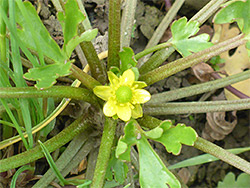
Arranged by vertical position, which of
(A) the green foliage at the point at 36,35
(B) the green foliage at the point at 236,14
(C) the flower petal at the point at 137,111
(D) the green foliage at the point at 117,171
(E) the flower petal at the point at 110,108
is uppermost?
(A) the green foliage at the point at 36,35

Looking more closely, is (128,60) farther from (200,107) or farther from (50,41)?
(200,107)

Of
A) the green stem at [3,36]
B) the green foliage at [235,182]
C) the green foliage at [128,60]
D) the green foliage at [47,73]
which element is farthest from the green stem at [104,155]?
the green foliage at [235,182]

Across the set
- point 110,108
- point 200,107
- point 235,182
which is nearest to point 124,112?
point 110,108

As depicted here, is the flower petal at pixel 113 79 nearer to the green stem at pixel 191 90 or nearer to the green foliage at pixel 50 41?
the green foliage at pixel 50 41

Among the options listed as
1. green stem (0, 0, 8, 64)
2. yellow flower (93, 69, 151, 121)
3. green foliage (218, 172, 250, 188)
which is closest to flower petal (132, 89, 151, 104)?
yellow flower (93, 69, 151, 121)

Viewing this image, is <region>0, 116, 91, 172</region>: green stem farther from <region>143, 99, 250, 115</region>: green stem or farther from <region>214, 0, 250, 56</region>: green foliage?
<region>214, 0, 250, 56</region>: green foliage
